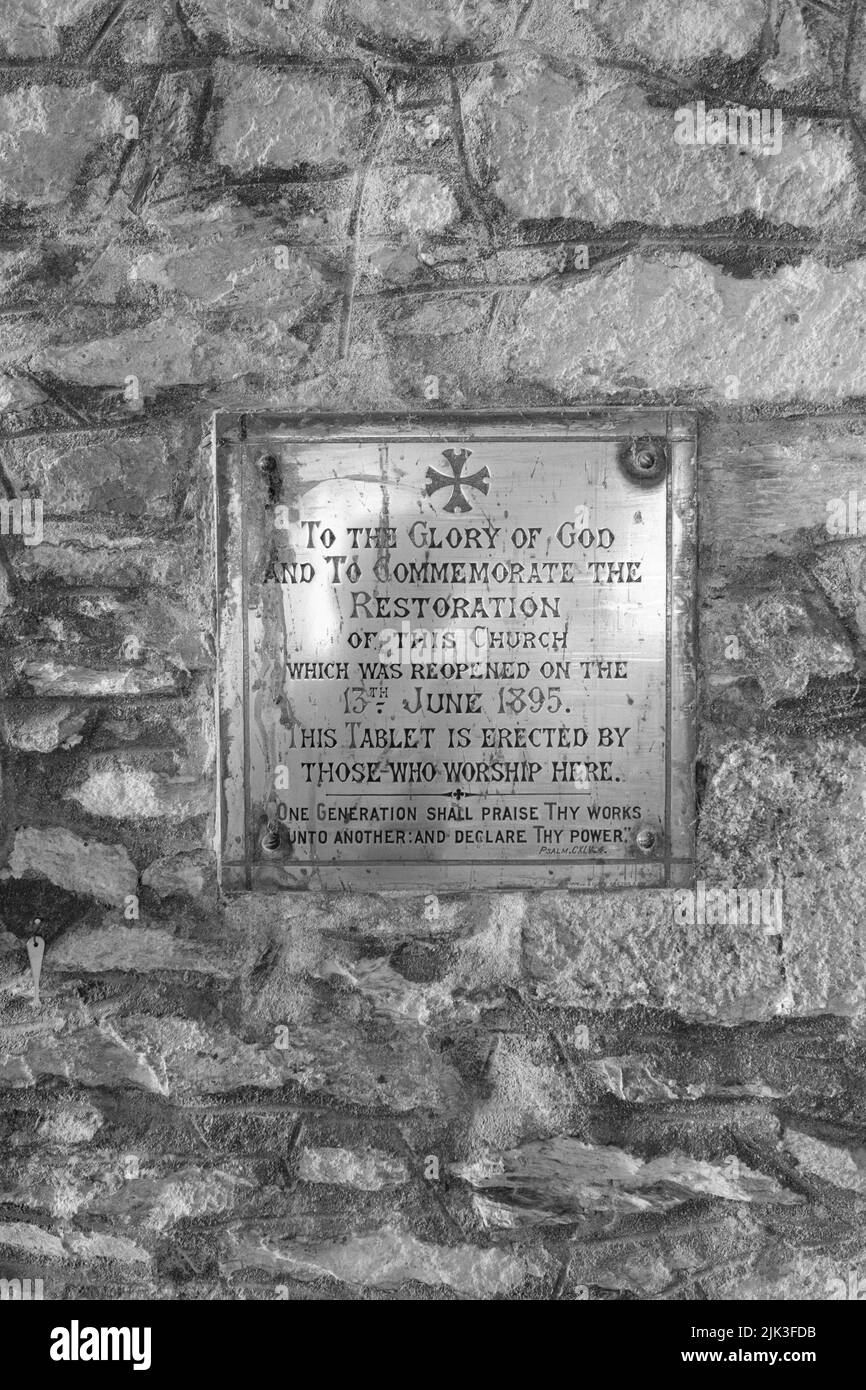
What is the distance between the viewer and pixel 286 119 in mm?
2092

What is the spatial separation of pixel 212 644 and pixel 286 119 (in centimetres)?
100

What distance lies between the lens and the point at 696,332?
212 centimetres

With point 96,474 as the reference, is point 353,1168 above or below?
below

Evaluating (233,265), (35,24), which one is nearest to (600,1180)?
(233,265)

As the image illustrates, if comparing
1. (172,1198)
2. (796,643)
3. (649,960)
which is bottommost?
(172,1198)

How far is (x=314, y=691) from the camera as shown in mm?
2133

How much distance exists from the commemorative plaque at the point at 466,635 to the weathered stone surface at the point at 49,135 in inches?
21.5

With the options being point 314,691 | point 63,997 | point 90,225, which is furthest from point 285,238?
point 63,997

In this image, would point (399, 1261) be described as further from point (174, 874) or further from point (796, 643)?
point (796, 643)

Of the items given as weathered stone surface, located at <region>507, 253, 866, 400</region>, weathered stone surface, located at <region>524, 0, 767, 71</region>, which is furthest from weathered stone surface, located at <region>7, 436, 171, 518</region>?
weathered stone surface, located at <region>524, 0, 767, 71</region>

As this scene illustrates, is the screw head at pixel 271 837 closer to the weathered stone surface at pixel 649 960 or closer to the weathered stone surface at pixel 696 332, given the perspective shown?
the weathered stone surface at pixel 649 960

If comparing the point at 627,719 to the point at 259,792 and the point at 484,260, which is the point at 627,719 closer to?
the point at 259,792

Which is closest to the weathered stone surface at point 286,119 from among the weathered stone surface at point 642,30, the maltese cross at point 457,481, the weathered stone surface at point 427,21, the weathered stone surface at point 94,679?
the weathered stone surface at point 427,21

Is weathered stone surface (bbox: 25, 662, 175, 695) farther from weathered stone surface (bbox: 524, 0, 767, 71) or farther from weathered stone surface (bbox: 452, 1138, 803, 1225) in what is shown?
weathered stone surface (bbox: 524, 0, 767, 71)
